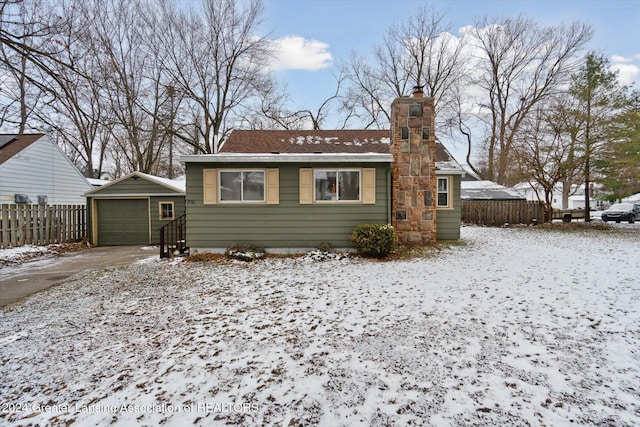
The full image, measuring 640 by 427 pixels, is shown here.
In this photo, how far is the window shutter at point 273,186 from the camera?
26.3 ft

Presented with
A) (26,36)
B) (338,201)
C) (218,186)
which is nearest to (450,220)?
(338,201)

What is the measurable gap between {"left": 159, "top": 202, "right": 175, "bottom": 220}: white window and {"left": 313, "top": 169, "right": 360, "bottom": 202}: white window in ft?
22.1

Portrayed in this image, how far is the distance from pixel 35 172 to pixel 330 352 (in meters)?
15.5

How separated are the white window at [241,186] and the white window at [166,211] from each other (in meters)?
4.56

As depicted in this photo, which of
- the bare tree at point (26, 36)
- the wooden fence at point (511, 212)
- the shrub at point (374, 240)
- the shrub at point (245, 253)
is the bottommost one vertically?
the shrub at point (245, 253)

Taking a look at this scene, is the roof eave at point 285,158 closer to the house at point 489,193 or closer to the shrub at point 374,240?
the shrub at point 374,240

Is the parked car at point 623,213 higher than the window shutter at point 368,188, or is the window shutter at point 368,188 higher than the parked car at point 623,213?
the window shutter at point 368,188

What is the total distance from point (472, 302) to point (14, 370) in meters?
5.70

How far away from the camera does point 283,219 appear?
26.8 feet

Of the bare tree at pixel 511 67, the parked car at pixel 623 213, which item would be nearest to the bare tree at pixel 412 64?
the bare tree at pixel 511 67

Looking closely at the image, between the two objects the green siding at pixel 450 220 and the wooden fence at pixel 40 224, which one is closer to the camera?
the wooden fence at pixel 40 224

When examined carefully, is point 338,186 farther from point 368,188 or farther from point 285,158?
point 285,158

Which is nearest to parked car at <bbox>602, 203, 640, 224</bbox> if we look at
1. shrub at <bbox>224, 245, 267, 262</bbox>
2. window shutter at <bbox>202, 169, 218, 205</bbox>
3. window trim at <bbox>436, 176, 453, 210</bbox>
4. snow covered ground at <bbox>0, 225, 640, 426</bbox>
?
window trim at <bbox>436, 176, 453, 210</bbox>

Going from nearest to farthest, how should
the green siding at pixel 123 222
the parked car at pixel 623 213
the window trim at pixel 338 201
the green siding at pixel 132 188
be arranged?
1. the window trim at pixel 338 201
2. the green siding at pixel 132 188
3. the green siding at pixel 123 222
4. the parked car at pixel 623 213
